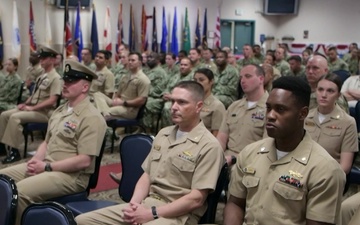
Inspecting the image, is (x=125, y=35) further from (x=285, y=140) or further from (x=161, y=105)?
(x=285, y=140)

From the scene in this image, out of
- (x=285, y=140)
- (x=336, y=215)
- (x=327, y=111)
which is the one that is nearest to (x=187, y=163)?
(x=285, y=140)

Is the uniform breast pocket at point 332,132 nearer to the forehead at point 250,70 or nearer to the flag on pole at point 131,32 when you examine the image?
the forehead at point 250,70

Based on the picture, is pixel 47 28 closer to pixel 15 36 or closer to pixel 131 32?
pixel 15 36

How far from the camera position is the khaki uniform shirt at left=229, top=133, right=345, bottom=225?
6.33 feet

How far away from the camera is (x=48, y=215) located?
193 cm

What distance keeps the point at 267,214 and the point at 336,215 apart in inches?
11.4

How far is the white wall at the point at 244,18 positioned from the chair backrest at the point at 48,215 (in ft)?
28.7

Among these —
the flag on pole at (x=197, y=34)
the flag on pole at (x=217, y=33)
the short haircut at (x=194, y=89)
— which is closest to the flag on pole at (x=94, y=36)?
the flag on pole at (x=197, y=34)

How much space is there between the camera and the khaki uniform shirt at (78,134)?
3.22 m

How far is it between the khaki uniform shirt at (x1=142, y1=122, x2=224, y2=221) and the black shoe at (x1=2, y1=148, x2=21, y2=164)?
10.7 ft

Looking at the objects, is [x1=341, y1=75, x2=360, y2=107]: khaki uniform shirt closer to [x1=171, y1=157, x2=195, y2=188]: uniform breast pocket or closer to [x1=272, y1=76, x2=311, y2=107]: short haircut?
[x1=171, y1=157, x2=195, y2=188]: uniform breast pocket

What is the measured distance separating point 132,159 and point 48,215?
51.7 inches

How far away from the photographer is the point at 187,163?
2.56 metres

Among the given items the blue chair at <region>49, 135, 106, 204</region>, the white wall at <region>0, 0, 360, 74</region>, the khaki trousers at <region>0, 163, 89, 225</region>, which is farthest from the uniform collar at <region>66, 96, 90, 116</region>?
the white wall at <region>0, 0, 360, 74</region>
